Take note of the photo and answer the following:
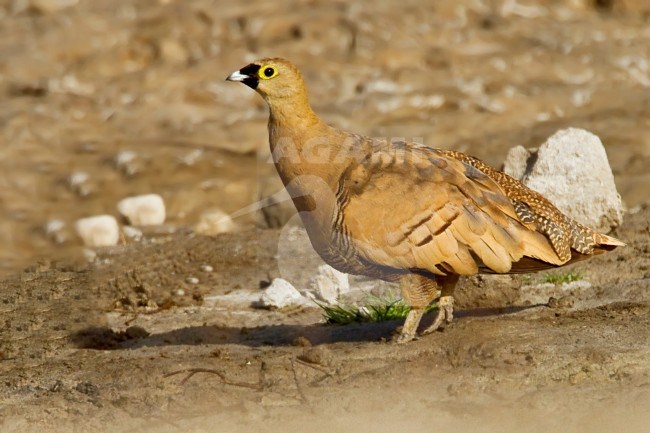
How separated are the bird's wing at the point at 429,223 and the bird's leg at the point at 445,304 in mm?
415

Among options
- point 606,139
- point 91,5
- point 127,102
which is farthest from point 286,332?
point 91,5

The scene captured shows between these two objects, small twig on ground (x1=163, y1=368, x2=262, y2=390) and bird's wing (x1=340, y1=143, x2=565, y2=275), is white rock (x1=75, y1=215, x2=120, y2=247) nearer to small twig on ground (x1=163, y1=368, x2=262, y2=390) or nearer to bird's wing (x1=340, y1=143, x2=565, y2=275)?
small twig on ground (x1=163, y1=368, x2=262, y2=390)

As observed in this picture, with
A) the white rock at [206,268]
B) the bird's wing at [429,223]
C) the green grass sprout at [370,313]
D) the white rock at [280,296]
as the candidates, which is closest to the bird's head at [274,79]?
the bird's wing at [429,223]

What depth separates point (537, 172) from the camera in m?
10.8

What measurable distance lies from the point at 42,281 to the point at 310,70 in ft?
29.4

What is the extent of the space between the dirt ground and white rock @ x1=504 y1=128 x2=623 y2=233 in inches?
18.6

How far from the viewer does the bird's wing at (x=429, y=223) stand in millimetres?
7676

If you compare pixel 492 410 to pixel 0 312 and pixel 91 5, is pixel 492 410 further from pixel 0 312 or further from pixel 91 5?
pixel 91 5

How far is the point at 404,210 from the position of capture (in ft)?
25.3

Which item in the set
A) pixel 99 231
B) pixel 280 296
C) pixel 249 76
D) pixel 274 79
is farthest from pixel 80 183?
pixel 274 79

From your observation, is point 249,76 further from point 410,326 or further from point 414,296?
point 410,326

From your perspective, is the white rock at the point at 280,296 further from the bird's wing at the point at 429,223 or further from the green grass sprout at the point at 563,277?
the bird's wing at the point at 429,223

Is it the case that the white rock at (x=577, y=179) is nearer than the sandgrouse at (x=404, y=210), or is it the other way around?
the sandgrouse at (x=404, y=210)

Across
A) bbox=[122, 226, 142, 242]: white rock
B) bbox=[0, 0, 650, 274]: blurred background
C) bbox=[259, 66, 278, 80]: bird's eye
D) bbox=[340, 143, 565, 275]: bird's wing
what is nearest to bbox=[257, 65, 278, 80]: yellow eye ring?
bbox=[259, 66, 278, 80]: bird's eye
